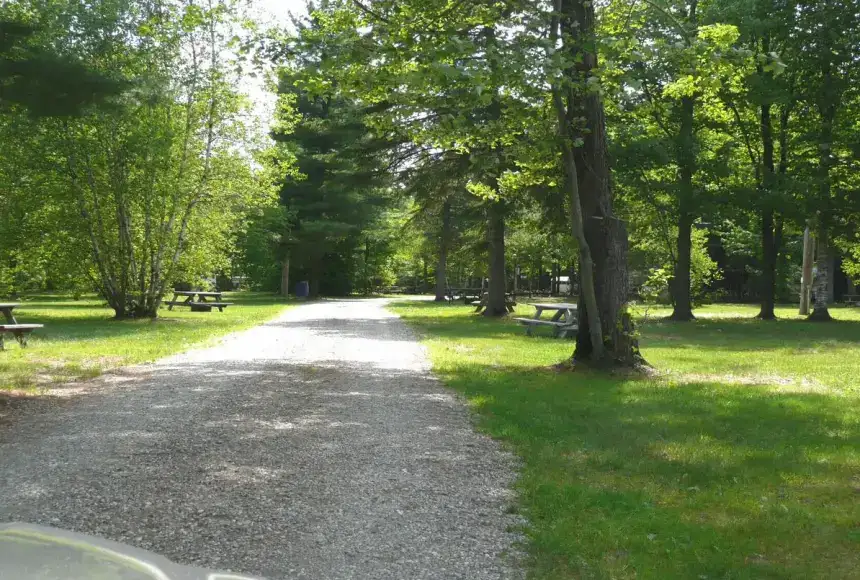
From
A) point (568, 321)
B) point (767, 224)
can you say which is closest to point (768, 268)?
point (767, 224)

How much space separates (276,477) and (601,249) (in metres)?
7.94

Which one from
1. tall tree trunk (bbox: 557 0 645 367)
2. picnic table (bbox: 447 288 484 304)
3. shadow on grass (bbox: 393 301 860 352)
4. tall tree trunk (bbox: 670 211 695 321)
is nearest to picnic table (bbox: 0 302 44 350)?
shadow on grass (bbox: 393 301 860 352)

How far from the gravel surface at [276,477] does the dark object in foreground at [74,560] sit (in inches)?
82.4

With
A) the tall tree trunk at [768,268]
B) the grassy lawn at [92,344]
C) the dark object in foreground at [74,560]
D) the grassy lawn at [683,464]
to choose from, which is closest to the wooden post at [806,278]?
the tall tree trunk at [768,268]

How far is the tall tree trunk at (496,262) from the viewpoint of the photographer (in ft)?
83.1

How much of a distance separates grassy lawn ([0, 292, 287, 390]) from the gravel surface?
194 cm

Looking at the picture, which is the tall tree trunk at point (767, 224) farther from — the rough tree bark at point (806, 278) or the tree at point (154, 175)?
the tree at point (154, 175)

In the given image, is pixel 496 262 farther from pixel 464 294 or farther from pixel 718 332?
pixel 464 294

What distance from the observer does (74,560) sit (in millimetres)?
1905

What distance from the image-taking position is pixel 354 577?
402cm

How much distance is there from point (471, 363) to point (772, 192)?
15.6 metres

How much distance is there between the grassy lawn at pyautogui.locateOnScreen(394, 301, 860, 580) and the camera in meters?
4.44

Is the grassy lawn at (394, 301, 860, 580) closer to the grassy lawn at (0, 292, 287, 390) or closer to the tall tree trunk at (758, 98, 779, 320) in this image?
the grassy lawn at (0, 292, 287, 390)

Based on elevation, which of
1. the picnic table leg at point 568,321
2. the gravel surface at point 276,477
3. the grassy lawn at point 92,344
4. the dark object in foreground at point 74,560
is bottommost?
the gravel surface at point 276,477
